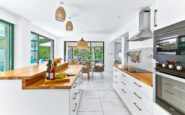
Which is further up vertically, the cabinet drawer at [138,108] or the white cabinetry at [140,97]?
the white cabinetry at [140,97]

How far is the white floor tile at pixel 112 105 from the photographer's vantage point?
3.94 m

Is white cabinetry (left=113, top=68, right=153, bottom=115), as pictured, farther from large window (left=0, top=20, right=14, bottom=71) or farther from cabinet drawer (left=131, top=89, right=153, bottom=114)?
large window (left=0, top=20, right=14, bottom=71)

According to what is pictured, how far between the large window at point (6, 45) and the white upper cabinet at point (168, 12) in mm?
4585

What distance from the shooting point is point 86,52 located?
484 inches

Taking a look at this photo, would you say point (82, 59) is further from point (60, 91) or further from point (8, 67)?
point (60, 91)

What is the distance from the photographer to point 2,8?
455cm

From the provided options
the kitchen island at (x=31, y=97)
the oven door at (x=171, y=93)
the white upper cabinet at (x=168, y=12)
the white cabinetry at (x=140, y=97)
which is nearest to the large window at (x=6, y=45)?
the kitchen island at (x=31, y=97)

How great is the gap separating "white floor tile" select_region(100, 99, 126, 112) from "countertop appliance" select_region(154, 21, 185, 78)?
2.25 m

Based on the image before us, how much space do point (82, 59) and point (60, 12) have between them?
931 centimetres

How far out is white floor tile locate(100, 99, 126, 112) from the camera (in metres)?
3.94

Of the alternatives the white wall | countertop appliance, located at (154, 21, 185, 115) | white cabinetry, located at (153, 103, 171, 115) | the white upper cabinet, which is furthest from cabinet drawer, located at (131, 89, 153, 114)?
the white wall

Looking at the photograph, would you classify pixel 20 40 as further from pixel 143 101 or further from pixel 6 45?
pixel 143 101

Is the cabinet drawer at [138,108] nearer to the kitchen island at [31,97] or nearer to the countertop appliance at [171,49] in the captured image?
the countertop appliance at [171,49]

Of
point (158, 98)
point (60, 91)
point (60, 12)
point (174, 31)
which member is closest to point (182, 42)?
point (174, 31)
